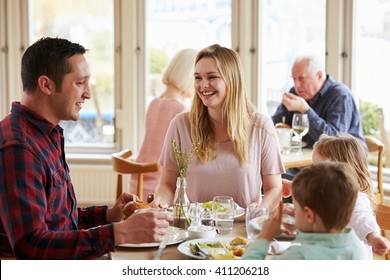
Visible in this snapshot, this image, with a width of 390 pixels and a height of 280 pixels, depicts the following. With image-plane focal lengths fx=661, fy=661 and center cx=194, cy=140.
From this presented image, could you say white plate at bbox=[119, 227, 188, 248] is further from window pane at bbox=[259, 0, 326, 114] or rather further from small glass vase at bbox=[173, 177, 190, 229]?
window pane at bbox=[259, 0, 326, 114]

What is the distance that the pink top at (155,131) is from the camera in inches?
165

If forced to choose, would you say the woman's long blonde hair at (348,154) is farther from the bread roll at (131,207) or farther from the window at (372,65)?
the window at (372,65)

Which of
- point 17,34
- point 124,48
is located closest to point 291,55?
point 124,48

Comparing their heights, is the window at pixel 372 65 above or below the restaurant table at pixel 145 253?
above

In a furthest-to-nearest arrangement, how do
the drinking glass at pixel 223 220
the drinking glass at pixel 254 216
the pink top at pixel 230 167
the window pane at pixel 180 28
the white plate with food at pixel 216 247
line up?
1. the window pane at pixel 180 28
2. the pink top at pixel 230 167
3. the drinking glass at pixel 223 220
4. the drinking glass at pixel 254 216
5. the white plate with food at pixel 216 247

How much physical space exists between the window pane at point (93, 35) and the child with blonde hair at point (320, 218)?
4.51 m

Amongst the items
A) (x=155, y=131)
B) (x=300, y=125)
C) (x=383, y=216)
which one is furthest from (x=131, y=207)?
(x=300, y=125)

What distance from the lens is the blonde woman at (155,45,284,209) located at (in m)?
2.95

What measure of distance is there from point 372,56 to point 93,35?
2.51 meters

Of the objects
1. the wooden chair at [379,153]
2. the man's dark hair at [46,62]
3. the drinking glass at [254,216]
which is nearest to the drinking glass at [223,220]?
the drinking glass at [254,216]

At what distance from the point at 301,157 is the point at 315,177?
2.48 m

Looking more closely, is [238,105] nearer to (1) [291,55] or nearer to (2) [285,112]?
(2) [285,112]

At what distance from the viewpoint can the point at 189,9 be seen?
5902mm

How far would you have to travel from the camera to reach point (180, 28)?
235 inches
